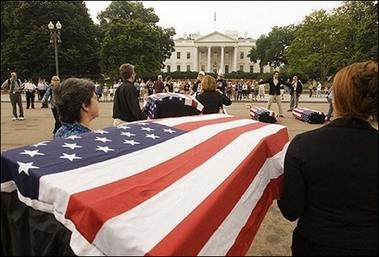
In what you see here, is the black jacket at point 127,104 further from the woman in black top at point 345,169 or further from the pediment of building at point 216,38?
the pediment of building at point 216,38

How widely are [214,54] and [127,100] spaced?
85.8 m

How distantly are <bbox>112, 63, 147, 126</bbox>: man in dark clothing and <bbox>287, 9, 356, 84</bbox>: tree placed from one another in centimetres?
4442

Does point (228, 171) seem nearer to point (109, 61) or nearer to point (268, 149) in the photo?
point (268, 149)

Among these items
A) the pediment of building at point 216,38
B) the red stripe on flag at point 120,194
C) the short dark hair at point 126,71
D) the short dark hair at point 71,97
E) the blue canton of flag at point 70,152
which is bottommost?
the red stripe on flag at point 120,194

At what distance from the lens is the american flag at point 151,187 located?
43.3 inches

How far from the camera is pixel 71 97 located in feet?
6.44

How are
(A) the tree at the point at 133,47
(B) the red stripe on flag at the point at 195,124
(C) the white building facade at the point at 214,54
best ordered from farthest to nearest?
(C) the white building facade at the point at 214,54 → (A) the tree at the point at 133,47 → (B) the red stripe on flag at the point at 195,124

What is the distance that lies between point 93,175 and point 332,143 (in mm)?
1063

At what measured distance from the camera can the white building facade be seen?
A: 8431 cm

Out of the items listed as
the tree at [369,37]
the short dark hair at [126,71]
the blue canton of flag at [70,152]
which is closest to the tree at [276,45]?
the tree at [369,37]

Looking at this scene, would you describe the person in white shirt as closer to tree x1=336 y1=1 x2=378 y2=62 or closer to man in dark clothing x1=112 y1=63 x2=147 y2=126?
man in dark clothing x1=112 y1=63 x2=147 y2=126

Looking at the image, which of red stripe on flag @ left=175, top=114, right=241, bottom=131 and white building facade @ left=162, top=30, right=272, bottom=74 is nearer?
red stripe on flag @ left=175, top=114, right=241, bottom=131

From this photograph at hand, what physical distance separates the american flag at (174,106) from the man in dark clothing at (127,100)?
47 cm

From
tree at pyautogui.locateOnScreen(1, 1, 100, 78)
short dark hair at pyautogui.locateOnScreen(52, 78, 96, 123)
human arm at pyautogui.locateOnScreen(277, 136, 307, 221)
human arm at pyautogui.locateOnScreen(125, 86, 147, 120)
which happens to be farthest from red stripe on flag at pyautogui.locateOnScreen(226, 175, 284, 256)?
tree at pyautogui.locateOnScreen(1, 1, 100, 78)
